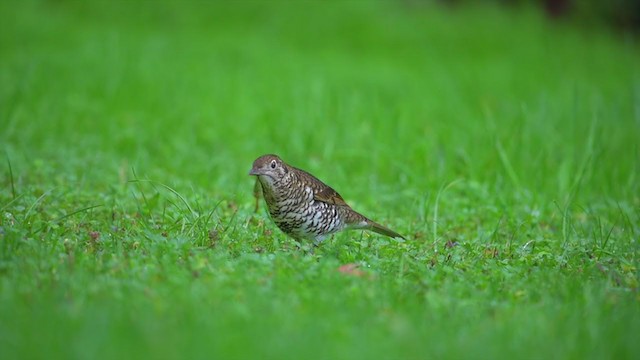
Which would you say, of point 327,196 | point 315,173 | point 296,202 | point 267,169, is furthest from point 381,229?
point 315,173

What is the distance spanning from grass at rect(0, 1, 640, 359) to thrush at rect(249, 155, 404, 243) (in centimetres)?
19

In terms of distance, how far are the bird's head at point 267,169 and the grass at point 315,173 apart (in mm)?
480

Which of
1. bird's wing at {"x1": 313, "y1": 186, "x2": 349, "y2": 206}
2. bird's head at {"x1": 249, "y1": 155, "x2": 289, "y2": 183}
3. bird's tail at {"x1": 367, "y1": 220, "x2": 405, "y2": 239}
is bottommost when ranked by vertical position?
bird's tail at {"x1": 367, "y1": 220, "x2": 405, "y2": 239}

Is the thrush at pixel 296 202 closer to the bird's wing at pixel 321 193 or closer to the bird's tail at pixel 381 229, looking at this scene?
the bird's wing at pixel 321 193

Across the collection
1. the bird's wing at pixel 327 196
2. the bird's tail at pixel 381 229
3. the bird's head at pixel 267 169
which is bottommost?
the bird's tail at pixel 381 229

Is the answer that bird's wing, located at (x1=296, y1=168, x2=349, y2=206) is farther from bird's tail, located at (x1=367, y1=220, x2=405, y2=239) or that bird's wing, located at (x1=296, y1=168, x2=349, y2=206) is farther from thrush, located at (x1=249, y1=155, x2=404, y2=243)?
bird's tail, located at (x1=367, y1=220, x2=405, y2=239)

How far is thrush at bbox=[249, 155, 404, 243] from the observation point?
18.1 ft

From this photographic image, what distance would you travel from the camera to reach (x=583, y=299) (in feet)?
15.6

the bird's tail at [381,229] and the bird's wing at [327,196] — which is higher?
the bird's wing at [327,196]

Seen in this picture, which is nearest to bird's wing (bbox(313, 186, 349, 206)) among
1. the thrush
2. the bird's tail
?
the thrush

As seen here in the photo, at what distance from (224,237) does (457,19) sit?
1446cm

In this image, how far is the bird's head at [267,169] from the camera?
5465 millimetres

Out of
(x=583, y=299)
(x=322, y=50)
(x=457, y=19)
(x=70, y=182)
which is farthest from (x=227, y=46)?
(x=583, y=299)

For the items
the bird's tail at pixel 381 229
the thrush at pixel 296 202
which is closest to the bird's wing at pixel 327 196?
the thrush at pixel 296 202
